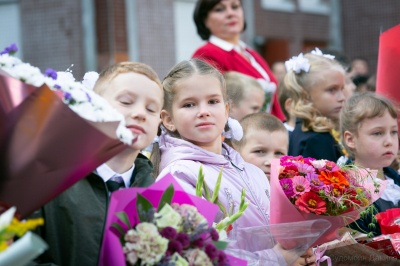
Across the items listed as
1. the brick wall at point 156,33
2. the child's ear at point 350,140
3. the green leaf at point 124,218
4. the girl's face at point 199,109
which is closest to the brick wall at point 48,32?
the brick wall at point 156,33

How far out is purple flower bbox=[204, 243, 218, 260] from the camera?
165 centimetres

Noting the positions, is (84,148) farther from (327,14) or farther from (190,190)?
(327,14)

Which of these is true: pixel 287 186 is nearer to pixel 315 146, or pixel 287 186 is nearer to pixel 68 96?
pixel 68 96

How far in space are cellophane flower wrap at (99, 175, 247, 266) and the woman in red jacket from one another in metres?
3.19

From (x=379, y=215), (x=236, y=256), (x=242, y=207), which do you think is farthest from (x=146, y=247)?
(x=379, y=215)

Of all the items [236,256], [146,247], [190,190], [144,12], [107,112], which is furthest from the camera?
[144,12]

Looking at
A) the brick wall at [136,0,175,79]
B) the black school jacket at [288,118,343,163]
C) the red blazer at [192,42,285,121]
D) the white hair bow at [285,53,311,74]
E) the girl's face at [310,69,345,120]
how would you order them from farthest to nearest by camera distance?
the brick wall at [136,0,175,79] < the red blazer at [192,42,285,121] < the white hair bow at [285,53,311,74] < the girl's face at [310,69,345,120] < the black school jacket at [288,118,343,163]

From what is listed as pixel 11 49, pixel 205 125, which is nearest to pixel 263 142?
pixel 205 125

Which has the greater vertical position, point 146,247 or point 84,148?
point 84,148

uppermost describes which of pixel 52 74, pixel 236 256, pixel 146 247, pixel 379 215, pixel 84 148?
pixel 52 74

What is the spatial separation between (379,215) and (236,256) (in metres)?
1.34

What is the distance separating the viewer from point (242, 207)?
2.17 meters

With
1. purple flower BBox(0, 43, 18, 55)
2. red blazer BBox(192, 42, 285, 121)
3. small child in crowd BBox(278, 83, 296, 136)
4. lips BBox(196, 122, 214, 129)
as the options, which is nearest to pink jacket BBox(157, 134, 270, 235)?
lips BBox(196, 122, 214, 129)

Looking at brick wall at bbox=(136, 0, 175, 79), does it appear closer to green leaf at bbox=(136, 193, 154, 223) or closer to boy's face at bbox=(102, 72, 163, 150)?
boy's face at bbox=(102, 72, 163, 150)
